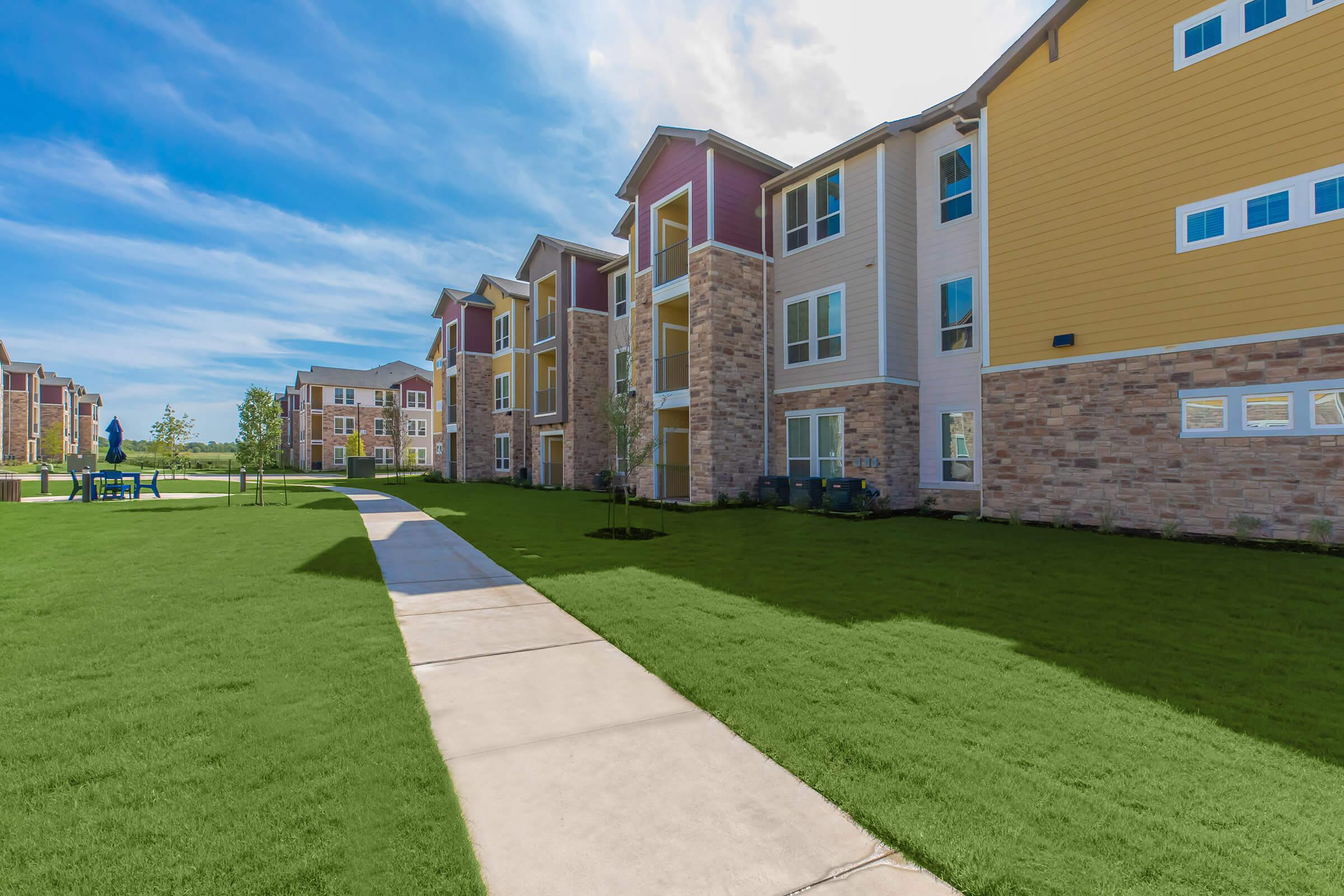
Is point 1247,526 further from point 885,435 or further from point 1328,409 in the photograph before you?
point 885,435

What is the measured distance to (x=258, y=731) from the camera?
3488 millimetres

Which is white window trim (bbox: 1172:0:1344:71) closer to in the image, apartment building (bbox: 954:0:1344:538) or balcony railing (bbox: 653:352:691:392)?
apartment building (bbox: 954:0:1344:538)

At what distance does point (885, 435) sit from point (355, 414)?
57696 millimetres

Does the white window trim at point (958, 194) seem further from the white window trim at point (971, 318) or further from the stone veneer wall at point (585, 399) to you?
the stone veneer wall at point (585, 399)

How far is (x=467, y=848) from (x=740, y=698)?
81.2 inches

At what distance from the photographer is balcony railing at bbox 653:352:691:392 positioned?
20172mm

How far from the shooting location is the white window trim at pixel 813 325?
1692 centimetres

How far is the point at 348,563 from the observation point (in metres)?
8.87

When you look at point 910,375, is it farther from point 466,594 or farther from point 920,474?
point 466,594

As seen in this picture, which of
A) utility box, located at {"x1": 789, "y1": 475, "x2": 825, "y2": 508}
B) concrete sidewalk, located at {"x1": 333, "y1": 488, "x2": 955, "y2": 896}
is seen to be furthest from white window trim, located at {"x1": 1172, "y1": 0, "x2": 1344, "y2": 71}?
concrete sidewalk, located at {"x1": 333, "y1": 488, "x2": 955, "y2": 896}

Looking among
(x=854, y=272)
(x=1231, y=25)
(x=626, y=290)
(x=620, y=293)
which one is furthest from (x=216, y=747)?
(x=620, y=293)

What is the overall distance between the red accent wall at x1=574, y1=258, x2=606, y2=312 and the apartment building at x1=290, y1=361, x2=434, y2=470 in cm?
3599

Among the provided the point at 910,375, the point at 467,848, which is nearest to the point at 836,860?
the point at 467,848

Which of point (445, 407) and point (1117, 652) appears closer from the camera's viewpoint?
point (1117, 652)
